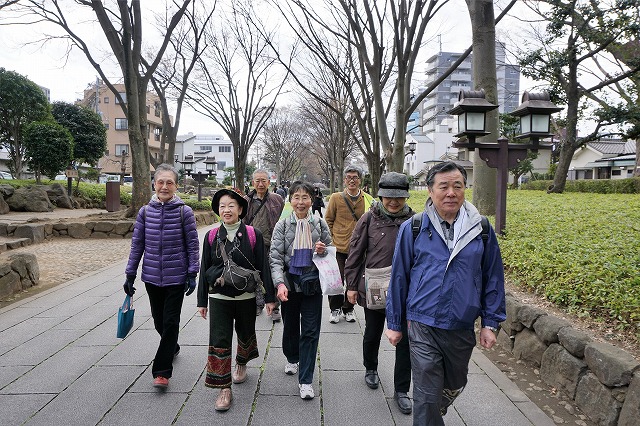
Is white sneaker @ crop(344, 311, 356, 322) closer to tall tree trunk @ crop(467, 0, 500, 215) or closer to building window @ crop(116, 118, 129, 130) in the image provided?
tall tree trunk @ crop(467, 0, 500, 215)

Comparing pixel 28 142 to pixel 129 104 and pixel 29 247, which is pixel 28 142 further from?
pixel 29 247

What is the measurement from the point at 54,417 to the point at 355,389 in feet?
6.79

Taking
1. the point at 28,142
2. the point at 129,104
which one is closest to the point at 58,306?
the point at 129,104

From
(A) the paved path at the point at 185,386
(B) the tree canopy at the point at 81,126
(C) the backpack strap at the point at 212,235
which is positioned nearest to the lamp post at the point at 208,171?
(B) the tree canopy at the point at 81,126

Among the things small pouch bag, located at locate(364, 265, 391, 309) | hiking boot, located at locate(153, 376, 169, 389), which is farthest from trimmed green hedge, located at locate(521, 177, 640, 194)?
hiking boot, located at locate(153, 376, 169, 389)

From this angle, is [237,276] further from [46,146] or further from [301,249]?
[46,146]

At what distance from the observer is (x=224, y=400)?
116 inches

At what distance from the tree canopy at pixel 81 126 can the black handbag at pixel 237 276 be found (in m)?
25.8

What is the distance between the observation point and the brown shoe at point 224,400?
2.90 m

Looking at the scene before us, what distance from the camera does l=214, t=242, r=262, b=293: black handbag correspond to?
9.70ft

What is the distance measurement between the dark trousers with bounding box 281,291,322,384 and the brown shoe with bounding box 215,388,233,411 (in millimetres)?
521

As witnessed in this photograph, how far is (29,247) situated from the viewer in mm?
9891

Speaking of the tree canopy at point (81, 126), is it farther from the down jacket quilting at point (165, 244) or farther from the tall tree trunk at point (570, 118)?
the down jacket quilting at point (165, 244)

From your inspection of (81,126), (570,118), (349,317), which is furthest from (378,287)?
(81,126)
